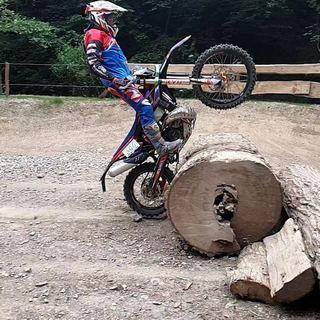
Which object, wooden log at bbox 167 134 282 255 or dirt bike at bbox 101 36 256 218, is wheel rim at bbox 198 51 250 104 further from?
wooden log at bbox 167 134 282 255

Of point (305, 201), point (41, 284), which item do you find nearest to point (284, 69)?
point (305, 201)

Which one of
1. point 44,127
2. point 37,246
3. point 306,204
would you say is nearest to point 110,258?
point 37,246

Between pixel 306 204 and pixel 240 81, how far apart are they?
2.05 metres

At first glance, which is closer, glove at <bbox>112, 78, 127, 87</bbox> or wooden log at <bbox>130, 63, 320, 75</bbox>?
glove at <bbox>112, 78, 127, 87</bbox>

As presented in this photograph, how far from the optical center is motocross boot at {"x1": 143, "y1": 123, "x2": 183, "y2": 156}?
18.2 ft

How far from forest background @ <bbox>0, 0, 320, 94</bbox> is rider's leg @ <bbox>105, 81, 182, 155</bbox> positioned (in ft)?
34.1

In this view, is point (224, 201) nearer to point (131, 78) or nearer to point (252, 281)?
point (252, 281)

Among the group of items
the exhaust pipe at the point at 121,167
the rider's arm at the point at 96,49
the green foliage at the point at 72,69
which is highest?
the rider's arm at the point at 96,49

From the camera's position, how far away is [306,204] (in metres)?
4.58

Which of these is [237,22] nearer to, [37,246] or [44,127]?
[44,127]

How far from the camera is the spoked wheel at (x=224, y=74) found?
5.76 metres

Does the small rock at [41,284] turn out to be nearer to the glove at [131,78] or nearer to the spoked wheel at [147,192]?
the spoked wheel at [147,192]

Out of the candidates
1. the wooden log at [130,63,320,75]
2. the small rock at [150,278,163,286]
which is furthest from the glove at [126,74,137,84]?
the wooden log at [130,63,320,75]

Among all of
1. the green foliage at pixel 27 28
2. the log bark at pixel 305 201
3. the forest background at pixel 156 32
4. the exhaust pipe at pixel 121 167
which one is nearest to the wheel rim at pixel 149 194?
the exhaust pipe at pixel 121 167
